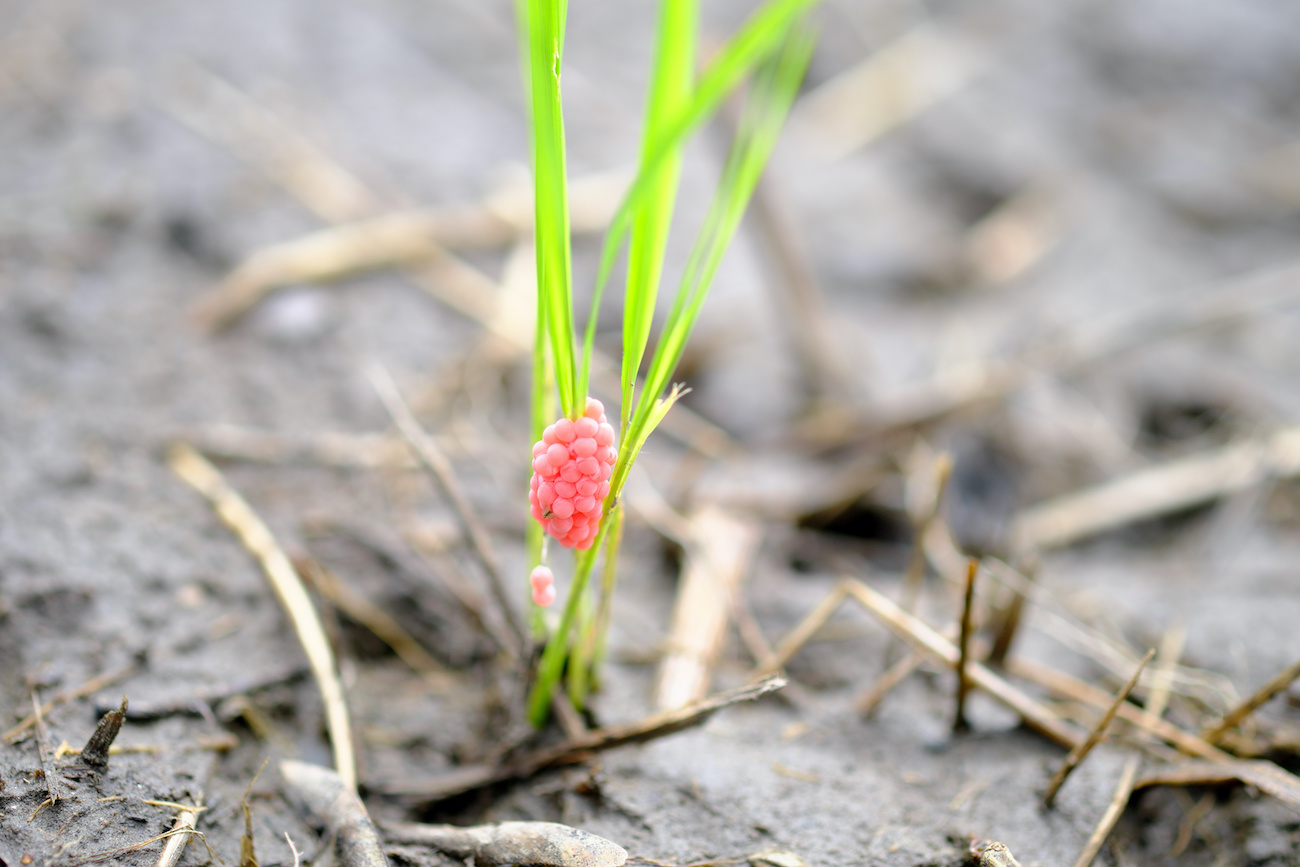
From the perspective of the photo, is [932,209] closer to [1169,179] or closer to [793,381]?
[1169,179]

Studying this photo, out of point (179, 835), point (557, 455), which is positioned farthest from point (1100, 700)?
point (179, 835)

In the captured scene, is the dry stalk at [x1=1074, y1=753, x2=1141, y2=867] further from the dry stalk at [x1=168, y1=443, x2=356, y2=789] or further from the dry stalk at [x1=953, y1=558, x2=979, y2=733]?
the dry stalk at [x1=168, y1=443, x2=356, y2=789]

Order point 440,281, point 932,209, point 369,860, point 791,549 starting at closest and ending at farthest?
1. point 369,860
2. point 791,549
3. point 440,281
4. point 932,209

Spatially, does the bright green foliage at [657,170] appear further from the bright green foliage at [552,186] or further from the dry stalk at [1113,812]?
the dry stalk at [1113,812]

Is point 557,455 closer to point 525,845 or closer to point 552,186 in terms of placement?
point 552,186

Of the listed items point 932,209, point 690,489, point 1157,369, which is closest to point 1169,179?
point 932,209

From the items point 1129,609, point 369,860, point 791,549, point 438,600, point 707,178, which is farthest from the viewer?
point 707,178
